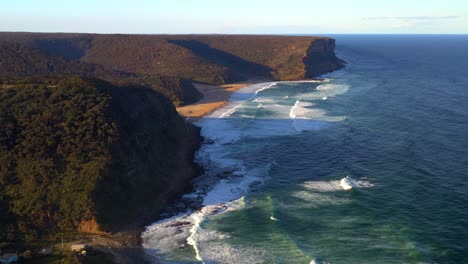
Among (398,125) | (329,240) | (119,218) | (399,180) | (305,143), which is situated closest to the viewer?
(329,240)

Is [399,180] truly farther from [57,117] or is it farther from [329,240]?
[57,117]

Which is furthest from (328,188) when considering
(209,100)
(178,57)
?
(178,57)

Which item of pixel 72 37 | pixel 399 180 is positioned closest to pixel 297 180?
pixel 399 180

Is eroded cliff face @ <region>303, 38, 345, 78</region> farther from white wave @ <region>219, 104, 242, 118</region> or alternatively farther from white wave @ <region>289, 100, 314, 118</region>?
white wave @ <region>219, 104, 242, 118</region>

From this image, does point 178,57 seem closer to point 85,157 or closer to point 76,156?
point 76,156

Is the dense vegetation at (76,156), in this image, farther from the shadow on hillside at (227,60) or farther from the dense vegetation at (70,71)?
the shadow on hillside at (227,60)
